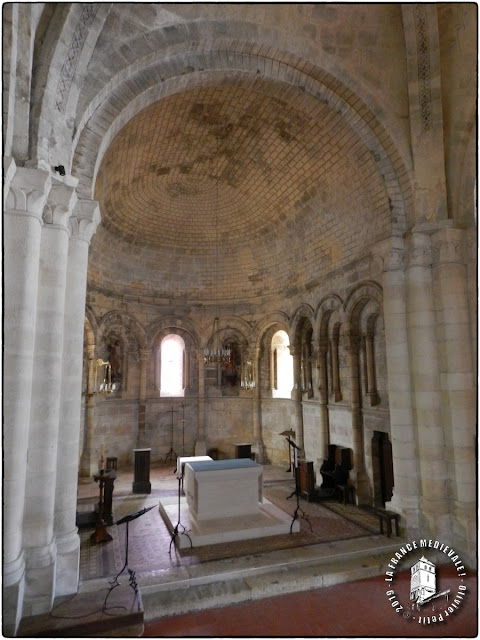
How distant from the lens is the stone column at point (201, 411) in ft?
51.8

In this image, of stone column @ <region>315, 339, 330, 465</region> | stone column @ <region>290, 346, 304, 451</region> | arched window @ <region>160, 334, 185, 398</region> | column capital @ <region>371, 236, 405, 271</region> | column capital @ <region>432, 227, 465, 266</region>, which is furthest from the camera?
arched window @ <region>160, 334, 185, 398</region>

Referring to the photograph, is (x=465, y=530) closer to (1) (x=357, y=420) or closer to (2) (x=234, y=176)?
(1) (x=357, y=420)

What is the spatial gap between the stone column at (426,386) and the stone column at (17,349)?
7081 mm

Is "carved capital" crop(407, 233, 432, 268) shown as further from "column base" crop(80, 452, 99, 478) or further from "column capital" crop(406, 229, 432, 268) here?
"column base" crop(80, 452, 99, 478)

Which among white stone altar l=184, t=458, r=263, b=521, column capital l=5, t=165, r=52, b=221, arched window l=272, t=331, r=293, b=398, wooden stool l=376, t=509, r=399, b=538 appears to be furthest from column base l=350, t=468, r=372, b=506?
column capital l=5, t=165, r=52, b=221

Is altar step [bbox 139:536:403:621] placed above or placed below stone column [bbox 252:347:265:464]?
below

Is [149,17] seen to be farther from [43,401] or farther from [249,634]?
[249,634]

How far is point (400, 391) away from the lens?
8.80 meters

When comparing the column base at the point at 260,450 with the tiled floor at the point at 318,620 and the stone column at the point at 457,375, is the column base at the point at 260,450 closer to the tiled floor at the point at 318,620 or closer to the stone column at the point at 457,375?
the stone column at the point at 457,375

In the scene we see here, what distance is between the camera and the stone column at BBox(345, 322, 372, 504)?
11.0m

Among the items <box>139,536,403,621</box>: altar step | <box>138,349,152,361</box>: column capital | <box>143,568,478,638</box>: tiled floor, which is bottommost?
<box>143,568,478,638</box>: tiled floor

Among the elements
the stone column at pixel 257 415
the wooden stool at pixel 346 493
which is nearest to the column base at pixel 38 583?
the wooden stool at pixel 346 493

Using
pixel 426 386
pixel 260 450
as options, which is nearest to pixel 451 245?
pixel 426 386

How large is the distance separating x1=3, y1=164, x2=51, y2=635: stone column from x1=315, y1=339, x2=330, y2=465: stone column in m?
9.19
